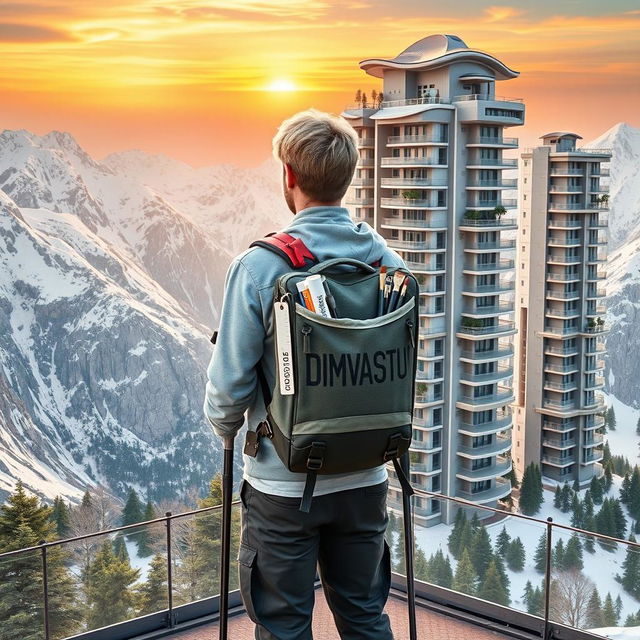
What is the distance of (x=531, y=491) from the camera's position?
1211 inches

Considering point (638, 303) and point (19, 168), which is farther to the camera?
Answer: point (19, 168)

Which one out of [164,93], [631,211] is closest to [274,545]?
[631,211]

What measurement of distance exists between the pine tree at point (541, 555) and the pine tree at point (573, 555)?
2.2 inches

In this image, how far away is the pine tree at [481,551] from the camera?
2.98 meters

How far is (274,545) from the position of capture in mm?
1268

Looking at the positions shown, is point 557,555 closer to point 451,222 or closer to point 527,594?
point 527,594

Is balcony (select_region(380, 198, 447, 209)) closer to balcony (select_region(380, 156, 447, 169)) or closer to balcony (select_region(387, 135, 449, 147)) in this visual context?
balcony (select_region(380, 156, 447, 169))

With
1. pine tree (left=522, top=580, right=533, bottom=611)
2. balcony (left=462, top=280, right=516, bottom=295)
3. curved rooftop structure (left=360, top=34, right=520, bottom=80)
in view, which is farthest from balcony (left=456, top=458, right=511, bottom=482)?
pine tree (left=522, top=580, right=533, bottom=611)

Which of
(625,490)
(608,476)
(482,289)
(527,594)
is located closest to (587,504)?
(625,490)

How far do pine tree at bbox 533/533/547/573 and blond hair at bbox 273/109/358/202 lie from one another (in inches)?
66.8

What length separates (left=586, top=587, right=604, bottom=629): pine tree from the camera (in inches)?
99.5

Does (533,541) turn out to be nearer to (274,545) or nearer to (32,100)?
(274,545)

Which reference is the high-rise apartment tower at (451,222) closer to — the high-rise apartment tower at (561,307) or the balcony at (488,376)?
the balcony at (488,376)

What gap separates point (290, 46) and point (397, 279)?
5268 centimetres
